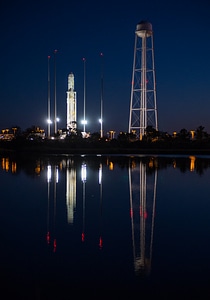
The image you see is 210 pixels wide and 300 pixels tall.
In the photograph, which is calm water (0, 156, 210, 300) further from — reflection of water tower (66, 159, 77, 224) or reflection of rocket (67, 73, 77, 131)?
reflection of rocket (67, 73, 77, 131)

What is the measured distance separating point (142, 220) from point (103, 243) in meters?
2.39

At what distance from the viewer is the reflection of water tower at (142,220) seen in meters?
6.83

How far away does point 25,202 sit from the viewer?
1273 cm

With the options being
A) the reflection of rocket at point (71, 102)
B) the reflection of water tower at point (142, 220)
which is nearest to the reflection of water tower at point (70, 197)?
the reflection of water tower at point (142, 220)

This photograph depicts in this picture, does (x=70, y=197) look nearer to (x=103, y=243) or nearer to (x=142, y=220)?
(x=142, y=220)

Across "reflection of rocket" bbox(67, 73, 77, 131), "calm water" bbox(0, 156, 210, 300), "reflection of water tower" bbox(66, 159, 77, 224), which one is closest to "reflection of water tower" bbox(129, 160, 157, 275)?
"calm water" bbox(0, 156, 210, 300)

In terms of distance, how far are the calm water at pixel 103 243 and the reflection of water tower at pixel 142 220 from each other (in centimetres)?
2

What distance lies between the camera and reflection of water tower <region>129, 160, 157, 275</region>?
683 cm

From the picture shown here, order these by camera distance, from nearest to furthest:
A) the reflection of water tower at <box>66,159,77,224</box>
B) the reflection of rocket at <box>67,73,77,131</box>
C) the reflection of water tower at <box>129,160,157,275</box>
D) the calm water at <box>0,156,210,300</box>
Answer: the calm water at <box>0,156,210,300</box>
the reflection of water tower at <box>129,160,157,275</box>
the reflection of water tower at <box>66,159,77,224</box>
the reflection of rocket at <box>67,73,77,131</box>

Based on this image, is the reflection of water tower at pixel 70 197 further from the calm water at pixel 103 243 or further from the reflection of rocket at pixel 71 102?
the reflection of rocket at pixel 71 102

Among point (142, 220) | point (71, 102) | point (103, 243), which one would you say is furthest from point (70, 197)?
point (71, 102)

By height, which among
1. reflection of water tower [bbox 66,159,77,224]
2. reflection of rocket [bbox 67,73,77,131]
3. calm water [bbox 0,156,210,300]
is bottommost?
Answer: calm water [bbox 0,156,210,300]

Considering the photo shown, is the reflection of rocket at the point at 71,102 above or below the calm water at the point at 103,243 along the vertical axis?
Result: above

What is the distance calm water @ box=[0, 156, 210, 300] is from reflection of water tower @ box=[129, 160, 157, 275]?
2 centimetres
